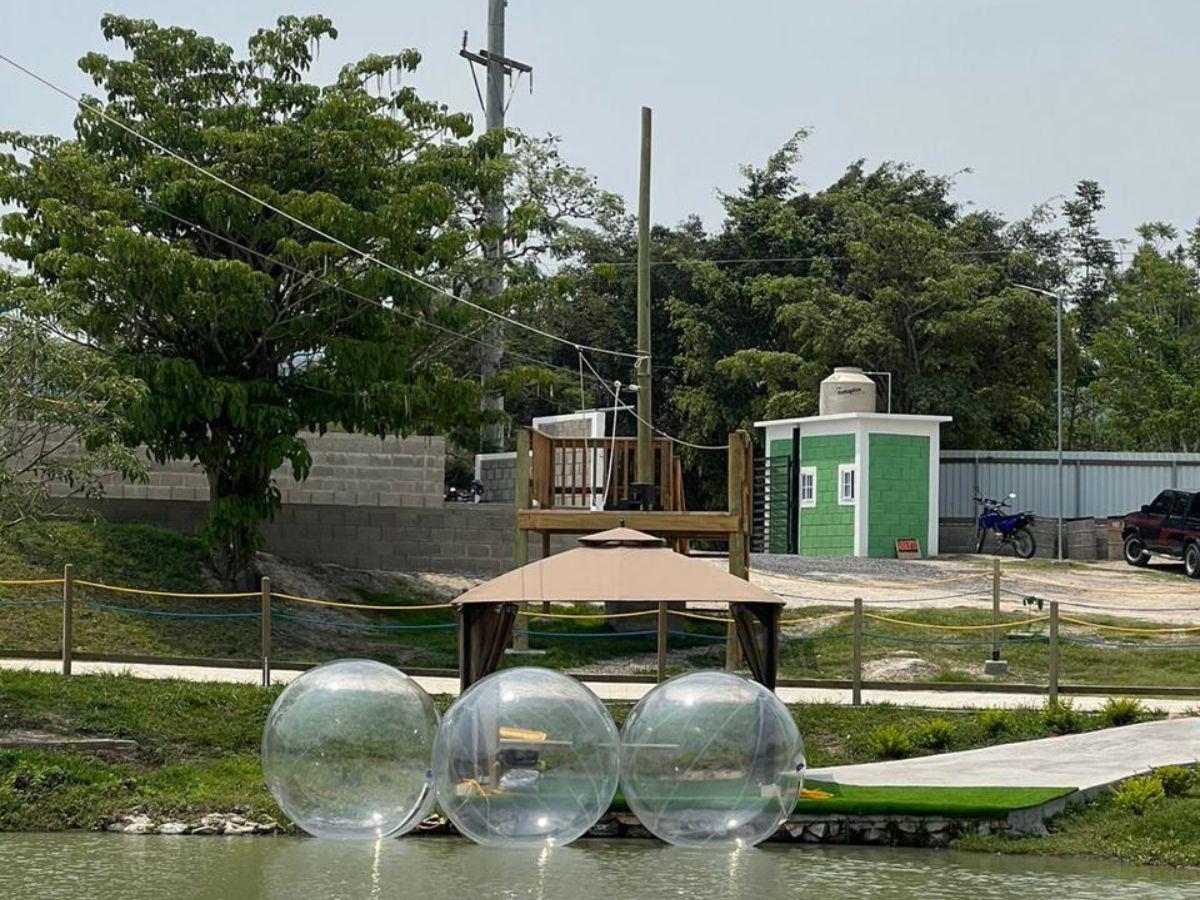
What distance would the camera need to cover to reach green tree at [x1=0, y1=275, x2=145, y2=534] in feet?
67.6

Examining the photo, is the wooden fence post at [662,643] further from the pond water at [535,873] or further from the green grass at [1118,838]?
the green grass at [1118,838]

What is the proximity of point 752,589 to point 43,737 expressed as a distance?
668 centimetres

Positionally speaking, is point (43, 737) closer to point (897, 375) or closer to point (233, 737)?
point (233, 737)

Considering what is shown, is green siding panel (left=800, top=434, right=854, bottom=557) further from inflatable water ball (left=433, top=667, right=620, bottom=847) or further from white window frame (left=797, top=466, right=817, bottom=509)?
inflatable water ball (left=433, top=667, right=620, bottom=847)

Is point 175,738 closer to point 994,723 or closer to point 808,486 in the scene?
point 994,723

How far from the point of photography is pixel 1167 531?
125 ft

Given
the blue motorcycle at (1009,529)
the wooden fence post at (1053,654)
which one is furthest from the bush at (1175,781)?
the blue motorcycle at (1009,529)

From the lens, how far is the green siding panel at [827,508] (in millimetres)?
40594

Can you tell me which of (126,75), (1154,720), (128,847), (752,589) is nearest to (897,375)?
(126,75)

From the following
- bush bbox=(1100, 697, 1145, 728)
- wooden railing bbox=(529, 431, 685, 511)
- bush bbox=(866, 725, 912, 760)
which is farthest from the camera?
wooden railing bbox=(529, 431, 685, 511)

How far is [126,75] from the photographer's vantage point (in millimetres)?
29328

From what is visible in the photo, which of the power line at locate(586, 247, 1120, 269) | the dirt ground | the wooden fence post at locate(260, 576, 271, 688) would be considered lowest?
the wooden fence post at locate(260, 576, 271, 688)

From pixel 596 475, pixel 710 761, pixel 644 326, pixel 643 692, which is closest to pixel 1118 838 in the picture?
pixel 710 761

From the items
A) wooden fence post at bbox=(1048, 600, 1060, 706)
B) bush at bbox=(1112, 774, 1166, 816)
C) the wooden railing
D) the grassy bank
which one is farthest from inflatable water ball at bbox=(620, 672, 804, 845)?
the wooden railing
